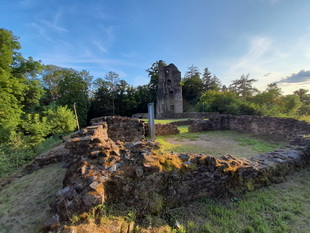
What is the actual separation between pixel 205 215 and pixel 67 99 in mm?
27082

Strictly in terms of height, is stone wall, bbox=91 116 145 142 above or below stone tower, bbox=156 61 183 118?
below

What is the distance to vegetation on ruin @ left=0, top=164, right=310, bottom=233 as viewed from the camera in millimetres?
1787

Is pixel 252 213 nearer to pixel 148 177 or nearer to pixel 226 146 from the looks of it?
pixel 148 177

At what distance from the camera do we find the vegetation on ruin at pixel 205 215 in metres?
1.79

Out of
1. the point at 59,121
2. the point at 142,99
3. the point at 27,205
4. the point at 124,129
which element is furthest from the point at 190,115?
the point at 27,205

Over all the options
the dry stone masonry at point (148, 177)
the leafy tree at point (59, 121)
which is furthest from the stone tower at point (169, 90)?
the dry stone masonry at point (148, 177)

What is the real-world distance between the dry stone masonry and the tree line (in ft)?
22.7

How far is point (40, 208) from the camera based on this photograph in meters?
2.38

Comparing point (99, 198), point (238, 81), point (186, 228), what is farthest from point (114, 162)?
point (238, 81)

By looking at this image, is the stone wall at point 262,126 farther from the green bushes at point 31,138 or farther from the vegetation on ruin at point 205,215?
the green bushes at point 31,138

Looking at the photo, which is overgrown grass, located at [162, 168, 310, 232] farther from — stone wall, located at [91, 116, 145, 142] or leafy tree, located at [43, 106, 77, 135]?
leafy tree, located at [43, 106, 77, 135]

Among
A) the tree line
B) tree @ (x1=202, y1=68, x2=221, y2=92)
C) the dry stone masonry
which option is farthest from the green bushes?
tree @ (x1=202, y1=68, x2=221, y2=92)

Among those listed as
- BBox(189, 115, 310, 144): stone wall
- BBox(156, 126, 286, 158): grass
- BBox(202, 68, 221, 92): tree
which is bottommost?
BBox(156, 126, 286, 158): grass

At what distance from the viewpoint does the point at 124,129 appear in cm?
717
